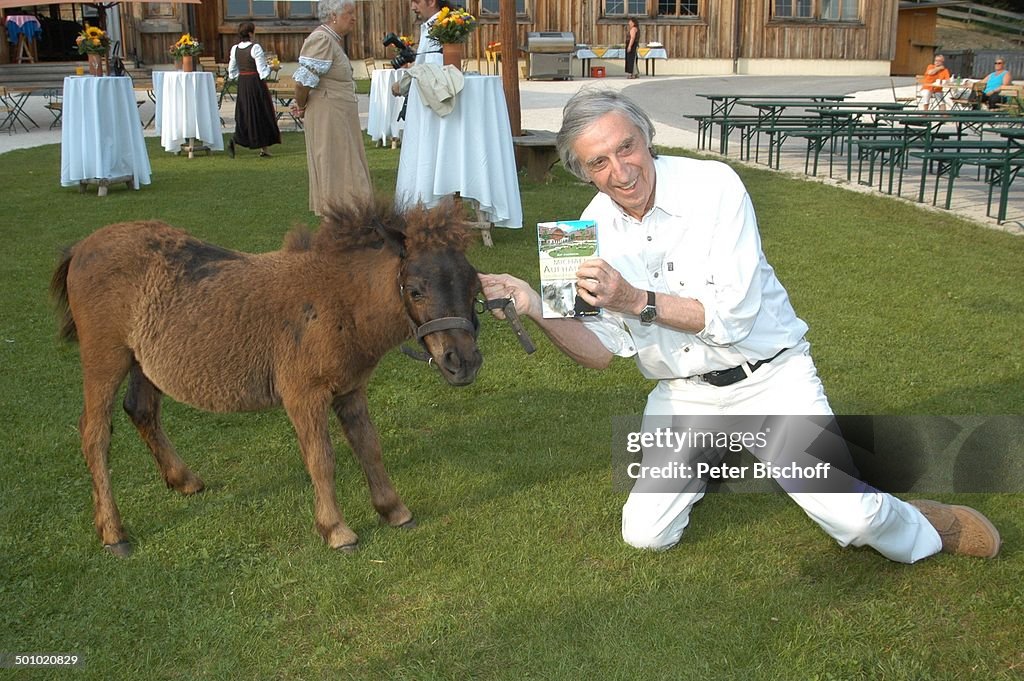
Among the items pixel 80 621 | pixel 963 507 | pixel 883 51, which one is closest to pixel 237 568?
pixel 80 621

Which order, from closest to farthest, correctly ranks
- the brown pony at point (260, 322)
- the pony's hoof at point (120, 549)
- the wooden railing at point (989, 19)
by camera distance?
the brown pony at point (260, 322), the pony's hoof at point (120, 549), the wooden railing at point (989, 19)

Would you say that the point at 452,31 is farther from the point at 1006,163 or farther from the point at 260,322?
the point at 1006,163

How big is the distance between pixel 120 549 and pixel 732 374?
A: 274cm

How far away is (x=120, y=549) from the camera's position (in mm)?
4043

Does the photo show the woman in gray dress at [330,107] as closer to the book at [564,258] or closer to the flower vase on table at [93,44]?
the book at [564,258]

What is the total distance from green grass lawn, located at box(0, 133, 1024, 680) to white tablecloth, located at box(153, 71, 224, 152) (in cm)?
1119

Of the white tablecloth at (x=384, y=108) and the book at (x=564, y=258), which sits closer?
the book at (x=564, y=258)

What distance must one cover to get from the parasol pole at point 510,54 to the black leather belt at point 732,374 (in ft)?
25.9

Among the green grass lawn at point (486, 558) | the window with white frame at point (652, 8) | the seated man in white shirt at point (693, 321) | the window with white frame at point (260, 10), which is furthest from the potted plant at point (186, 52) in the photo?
the window with white frame at point (652, 8)

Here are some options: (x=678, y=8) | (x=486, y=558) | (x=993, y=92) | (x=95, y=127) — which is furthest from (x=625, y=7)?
(x=486, y=558)

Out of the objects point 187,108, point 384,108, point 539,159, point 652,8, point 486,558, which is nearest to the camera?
point 486,558

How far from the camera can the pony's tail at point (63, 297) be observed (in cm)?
420

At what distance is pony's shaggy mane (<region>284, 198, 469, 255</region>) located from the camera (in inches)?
136

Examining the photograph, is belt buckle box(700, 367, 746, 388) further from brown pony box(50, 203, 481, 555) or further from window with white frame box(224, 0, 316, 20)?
window with white frame box(224, 0, 316, 20)
